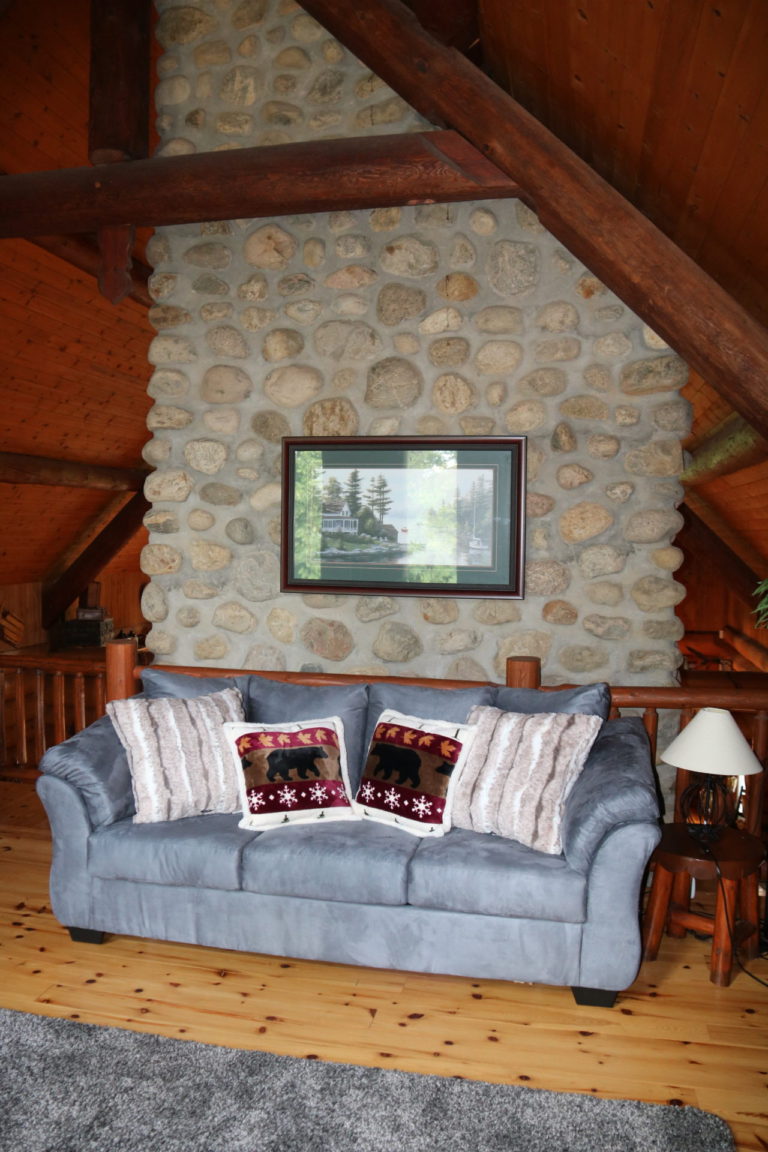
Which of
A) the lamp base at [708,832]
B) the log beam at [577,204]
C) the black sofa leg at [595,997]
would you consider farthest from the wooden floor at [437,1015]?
the log beam at [577,204]

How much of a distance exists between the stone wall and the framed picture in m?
0.07

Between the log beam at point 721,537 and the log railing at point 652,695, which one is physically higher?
the log beam at point 721,537

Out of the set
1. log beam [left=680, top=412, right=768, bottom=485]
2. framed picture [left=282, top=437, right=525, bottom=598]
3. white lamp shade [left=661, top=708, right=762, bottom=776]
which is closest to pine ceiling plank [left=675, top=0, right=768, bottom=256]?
framed picture [left=282, top=437, right=525, bottom=598]

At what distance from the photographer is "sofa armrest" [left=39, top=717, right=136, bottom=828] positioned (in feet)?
9.58

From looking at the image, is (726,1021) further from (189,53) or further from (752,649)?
(752,649)

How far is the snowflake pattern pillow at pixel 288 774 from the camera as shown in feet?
9.66

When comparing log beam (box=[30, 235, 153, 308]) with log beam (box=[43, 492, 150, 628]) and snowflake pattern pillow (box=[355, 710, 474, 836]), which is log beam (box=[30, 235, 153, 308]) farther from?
log beam (box=[43, 492, 150, 628])

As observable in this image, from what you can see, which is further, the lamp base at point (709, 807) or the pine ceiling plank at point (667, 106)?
the lamp base at point (709, 807)

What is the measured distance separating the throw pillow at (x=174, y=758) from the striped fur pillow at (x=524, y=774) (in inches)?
33.1

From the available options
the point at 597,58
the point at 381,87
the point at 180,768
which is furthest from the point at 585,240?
the point at 180,768

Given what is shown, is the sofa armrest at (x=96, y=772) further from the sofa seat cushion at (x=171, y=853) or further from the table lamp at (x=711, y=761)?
the table lamp at (x=711, y=761)

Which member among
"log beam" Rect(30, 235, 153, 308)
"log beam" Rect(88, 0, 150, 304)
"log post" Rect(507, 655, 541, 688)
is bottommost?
"log post" Rect(507, 655, 541, 688)

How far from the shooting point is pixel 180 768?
3025 mm

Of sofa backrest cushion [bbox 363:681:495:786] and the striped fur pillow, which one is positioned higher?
sofa backrest cushion [bbox 363:681:495:786]
